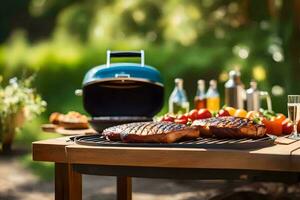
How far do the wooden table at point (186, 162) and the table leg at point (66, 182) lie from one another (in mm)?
66

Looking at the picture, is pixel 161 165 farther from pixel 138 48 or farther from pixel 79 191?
pixel 138 48

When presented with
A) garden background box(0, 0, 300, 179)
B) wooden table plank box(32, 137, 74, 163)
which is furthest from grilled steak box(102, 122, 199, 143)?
garden background box(0, 0, 300, 179)

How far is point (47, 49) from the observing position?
→ 5.90m

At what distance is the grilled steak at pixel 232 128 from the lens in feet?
6.09

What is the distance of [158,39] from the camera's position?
564 centimetres

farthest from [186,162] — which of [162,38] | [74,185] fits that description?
[162,38]

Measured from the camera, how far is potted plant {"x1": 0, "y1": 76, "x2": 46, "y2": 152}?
5527 millimetres

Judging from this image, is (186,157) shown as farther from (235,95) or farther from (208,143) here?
(235,95)

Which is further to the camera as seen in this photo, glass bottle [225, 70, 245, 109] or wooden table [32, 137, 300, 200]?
glass bottle [225, 70, 245, 109]

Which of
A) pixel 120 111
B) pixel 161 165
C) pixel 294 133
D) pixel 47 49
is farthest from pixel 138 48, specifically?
pixel 161 165

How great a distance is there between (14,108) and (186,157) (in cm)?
410

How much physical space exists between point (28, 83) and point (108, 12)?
1.03m

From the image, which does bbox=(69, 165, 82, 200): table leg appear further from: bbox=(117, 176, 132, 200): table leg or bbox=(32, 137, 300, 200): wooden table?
bbox=(117, 176, 132, 200): table leg

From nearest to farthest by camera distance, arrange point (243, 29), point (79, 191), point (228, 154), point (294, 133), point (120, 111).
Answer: point (228, 154)
point (79, 191)
point (294, 133)
point (120, 111)
point (243, 29)
